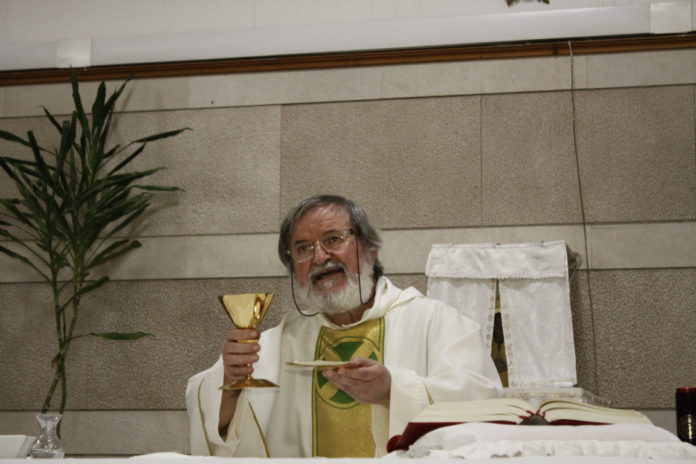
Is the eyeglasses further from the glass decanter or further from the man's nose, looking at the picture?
the glass decanter

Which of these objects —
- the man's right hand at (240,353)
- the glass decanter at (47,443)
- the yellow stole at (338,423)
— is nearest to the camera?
the glass decanter at (47,443)

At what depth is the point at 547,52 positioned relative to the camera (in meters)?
5.92

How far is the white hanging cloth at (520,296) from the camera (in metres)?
5.29

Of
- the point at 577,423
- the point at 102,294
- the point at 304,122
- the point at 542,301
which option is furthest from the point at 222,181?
the point at 577,423

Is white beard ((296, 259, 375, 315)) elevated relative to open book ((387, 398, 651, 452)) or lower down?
elevated

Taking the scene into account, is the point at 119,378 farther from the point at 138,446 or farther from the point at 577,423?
the point at 577,423

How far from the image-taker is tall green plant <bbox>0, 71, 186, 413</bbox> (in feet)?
18.9

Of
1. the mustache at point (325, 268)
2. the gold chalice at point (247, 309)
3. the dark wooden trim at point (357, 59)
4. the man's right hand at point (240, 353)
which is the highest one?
the dark wooden trim at point (357, 59)

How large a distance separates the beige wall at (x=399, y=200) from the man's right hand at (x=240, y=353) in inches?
96.3

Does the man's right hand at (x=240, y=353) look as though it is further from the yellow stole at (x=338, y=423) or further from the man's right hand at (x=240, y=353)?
the yellow stole at (x=338, y=423)

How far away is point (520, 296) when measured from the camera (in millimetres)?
5414

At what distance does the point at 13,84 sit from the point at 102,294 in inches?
64.9

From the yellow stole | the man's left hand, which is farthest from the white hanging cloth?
the man's left hand

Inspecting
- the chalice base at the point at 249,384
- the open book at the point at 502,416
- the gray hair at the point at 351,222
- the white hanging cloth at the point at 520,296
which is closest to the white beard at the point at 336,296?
the gray hair at the point at 351,222
